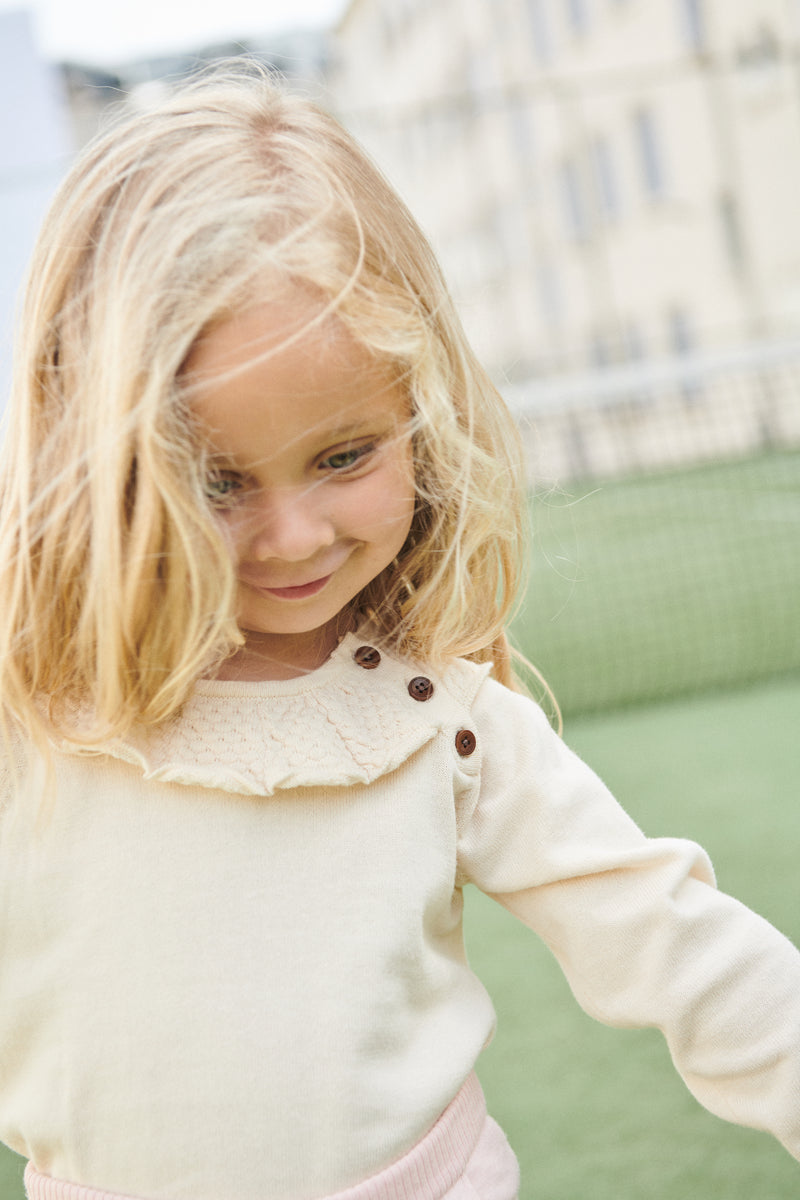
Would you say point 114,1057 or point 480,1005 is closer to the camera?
point 114,1057

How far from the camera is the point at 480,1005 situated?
44.1 inches

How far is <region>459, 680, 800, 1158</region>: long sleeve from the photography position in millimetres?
1067

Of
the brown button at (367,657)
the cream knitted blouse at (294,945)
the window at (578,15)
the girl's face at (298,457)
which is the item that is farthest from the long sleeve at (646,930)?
the window at (578,15)

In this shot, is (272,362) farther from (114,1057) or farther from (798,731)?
(798,731)

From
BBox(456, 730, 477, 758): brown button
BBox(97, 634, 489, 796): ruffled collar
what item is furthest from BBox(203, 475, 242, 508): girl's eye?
BBox(456, 730, 477, 758): brown button

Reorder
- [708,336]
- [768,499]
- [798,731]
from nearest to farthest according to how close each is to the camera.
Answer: [798,731], [768,499], [708,336]

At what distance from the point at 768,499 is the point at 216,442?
26.1ft

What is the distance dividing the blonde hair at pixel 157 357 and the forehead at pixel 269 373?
0.05 ft

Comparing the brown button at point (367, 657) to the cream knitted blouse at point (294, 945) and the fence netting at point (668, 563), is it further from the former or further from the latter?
the fence netting at point (668, 563)

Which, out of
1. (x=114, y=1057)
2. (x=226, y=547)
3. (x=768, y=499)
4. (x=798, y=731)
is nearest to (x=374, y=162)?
(x=226, y=547)

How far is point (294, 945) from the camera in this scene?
1003 mm

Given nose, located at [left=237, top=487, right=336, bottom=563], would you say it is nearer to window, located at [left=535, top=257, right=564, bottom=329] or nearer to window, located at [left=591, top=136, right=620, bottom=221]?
window, located at [left=591, top=136, right=620, bottom=221]

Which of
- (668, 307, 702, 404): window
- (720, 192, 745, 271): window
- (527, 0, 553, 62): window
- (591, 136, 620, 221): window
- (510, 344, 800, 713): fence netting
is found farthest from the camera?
(527, 0, 553, 62): window

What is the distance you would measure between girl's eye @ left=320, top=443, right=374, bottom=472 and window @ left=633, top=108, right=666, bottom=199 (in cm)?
1741
